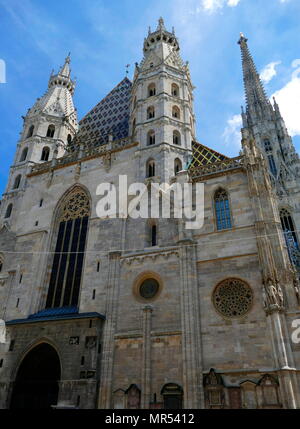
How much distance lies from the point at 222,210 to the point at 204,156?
490 cm

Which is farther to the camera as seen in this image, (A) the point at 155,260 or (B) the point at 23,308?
(B) the point at 23,308

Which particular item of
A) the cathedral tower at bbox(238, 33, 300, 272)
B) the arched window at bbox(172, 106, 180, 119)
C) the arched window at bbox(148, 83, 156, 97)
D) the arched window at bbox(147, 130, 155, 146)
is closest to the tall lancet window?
the arched window at bbox(147, 130, 155, 146)

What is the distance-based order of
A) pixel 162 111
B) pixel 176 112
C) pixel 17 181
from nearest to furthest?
pixel 162 111 < pixel 176 112 < pixel 17 181

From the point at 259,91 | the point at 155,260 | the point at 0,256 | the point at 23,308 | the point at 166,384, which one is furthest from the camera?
the point at 259,91

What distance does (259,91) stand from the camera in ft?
202

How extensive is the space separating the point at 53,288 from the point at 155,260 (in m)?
6.86

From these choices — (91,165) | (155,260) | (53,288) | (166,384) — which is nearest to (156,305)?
(155,260)

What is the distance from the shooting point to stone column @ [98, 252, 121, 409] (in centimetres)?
1474

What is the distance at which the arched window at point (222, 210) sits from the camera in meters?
17.4

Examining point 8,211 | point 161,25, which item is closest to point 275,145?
point 161,25

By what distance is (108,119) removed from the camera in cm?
2977

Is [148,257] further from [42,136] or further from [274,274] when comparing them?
[42,136]

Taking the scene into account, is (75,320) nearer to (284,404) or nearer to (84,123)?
(284,404)

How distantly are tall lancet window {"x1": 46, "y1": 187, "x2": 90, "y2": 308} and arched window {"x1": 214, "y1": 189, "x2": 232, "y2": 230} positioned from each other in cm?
826
